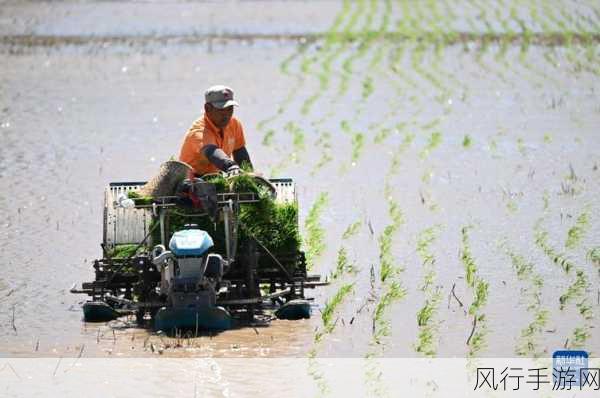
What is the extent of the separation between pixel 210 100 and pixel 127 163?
6.08 meters

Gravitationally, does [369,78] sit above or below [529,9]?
below

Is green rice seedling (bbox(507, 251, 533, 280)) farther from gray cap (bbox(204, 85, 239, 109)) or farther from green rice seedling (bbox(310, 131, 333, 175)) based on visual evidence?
green rice seedling (bbox(310, 131, 333, 175))

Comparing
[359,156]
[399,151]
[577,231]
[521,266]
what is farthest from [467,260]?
[399,151]

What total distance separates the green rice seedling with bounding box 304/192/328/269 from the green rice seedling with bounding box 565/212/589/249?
6.07 ft

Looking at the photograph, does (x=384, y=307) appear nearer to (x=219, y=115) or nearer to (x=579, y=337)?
(x=579, y=337)

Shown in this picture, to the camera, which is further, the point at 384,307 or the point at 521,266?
the point at 521,266

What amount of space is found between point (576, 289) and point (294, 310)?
197cm

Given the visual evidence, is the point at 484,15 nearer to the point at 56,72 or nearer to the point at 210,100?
the point at 56,72

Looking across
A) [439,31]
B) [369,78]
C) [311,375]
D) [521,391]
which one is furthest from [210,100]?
[439,31]

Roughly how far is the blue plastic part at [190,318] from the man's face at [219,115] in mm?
1310

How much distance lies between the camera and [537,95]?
19.4 metres

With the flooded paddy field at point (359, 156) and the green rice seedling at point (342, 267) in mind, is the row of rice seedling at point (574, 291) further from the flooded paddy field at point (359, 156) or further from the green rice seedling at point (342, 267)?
the green rice seedling at point (342, 267)

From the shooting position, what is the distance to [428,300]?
954 cm

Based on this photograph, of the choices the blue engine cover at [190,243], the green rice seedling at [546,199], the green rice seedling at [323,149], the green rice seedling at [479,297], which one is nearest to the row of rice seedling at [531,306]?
the green rice seedling at [479,297]
